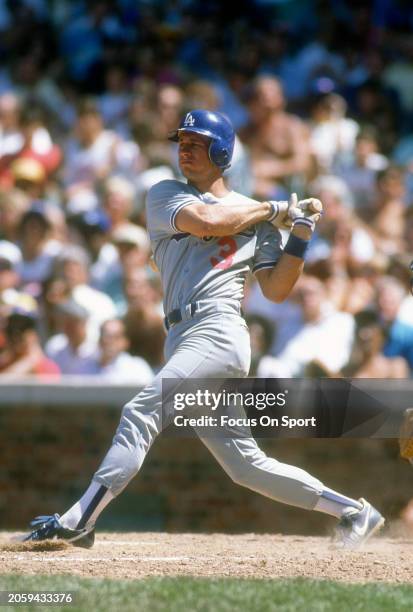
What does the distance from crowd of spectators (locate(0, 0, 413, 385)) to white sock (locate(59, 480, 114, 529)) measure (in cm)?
289

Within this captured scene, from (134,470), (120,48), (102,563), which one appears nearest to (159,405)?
(134,470)

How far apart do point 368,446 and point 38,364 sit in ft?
7.48

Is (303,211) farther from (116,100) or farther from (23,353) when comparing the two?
(116,100)

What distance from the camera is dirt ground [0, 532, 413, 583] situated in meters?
5.63

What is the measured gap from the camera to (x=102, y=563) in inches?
227

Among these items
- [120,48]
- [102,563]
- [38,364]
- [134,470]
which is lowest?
[102,563]

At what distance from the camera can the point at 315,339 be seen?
902 centimetres

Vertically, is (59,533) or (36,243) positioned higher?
(36,243)

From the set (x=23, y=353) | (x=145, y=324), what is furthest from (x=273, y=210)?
(x=23, y=353)

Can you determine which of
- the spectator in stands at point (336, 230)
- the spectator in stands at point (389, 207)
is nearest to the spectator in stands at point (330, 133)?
the spectator in stands at point (389, 207)

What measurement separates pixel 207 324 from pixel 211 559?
1.05 m

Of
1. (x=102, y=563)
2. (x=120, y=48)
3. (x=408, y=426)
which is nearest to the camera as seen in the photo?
(x=102, y=563)

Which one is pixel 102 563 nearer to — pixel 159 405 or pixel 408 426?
pixel 159 405

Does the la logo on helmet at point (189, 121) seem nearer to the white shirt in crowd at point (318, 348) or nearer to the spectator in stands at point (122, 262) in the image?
the white shirt in crowd at point (318, 348)
